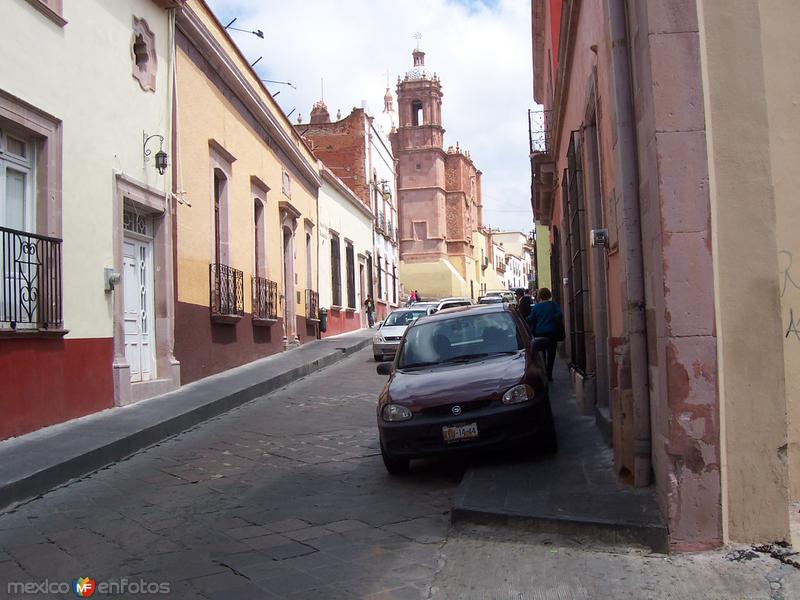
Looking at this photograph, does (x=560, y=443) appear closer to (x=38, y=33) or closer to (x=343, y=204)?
(x=38, y=33)

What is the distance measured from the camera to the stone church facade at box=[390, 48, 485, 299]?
194 ft

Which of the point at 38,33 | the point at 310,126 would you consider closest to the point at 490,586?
the point at 38,33

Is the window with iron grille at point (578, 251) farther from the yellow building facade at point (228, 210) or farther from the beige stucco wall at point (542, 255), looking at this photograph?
the beige stucco wall at point (542, 255)

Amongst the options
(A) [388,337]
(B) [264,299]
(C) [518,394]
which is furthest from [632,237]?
(B) [264,299]

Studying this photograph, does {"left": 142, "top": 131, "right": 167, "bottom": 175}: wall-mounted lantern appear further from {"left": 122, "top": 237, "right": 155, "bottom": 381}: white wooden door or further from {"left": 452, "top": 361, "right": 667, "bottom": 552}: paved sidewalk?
{"left": 452, "top": 361, "right": 667, "bottom": 552}: paved sidewalk

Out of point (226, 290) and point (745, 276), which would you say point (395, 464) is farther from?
point (226, 290)

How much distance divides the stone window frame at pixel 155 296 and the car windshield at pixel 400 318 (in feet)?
26.6

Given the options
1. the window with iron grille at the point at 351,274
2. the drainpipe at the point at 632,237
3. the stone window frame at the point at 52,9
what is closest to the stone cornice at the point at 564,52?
the drainpipe at the point at 632,237

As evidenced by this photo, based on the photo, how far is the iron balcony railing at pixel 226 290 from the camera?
51.9 ft

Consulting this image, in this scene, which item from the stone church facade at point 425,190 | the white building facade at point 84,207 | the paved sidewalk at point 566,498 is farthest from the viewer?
the stone church facade at point 425,190

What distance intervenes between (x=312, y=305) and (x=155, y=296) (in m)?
12.3

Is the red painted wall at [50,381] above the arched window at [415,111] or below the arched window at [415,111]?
below

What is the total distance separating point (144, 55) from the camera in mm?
12852

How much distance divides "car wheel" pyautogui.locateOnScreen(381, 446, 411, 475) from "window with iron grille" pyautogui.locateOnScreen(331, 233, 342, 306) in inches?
860
